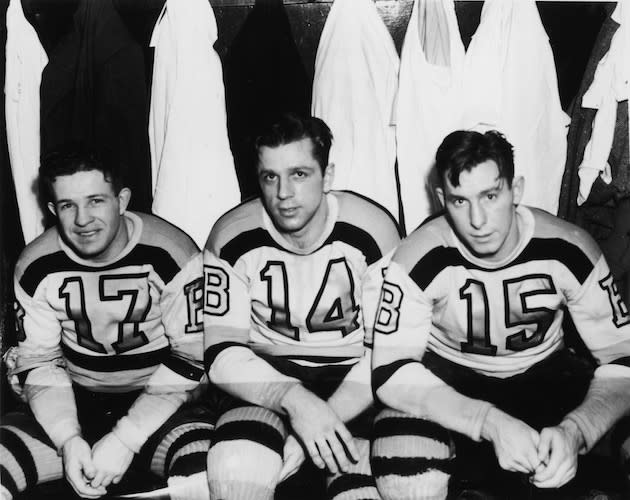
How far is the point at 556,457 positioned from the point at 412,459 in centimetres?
19

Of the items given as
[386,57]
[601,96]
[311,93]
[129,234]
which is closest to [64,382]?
[129,234]

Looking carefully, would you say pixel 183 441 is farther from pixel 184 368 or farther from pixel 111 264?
pixel 111 264

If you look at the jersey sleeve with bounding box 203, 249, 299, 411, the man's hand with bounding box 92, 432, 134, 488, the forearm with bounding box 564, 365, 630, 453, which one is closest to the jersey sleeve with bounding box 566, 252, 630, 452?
the forearm with bounding box 564, 365, 630, 453

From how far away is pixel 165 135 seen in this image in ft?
3.22

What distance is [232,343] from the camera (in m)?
0.95

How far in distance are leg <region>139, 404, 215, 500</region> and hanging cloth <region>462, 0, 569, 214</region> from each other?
2.03 ft

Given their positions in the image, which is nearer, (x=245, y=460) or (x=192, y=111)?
(x=245, y=460)

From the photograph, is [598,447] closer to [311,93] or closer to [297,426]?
[297,426]

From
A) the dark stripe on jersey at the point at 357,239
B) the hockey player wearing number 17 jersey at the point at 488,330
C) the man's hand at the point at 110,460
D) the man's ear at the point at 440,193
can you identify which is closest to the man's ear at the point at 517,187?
the hockey player wearing number 17 jersey at the point at 488,330

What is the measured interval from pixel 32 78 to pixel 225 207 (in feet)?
1.26

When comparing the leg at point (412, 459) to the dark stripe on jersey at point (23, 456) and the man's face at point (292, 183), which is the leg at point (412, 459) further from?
the dark stripe on jersey at point (23, 456)

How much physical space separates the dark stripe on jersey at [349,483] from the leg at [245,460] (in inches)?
3.6

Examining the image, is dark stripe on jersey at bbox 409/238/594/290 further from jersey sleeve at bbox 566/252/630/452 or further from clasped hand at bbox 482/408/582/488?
clasped hand at bbox 482/408/582/488

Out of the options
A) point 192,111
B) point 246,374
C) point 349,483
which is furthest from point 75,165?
point 349,483
